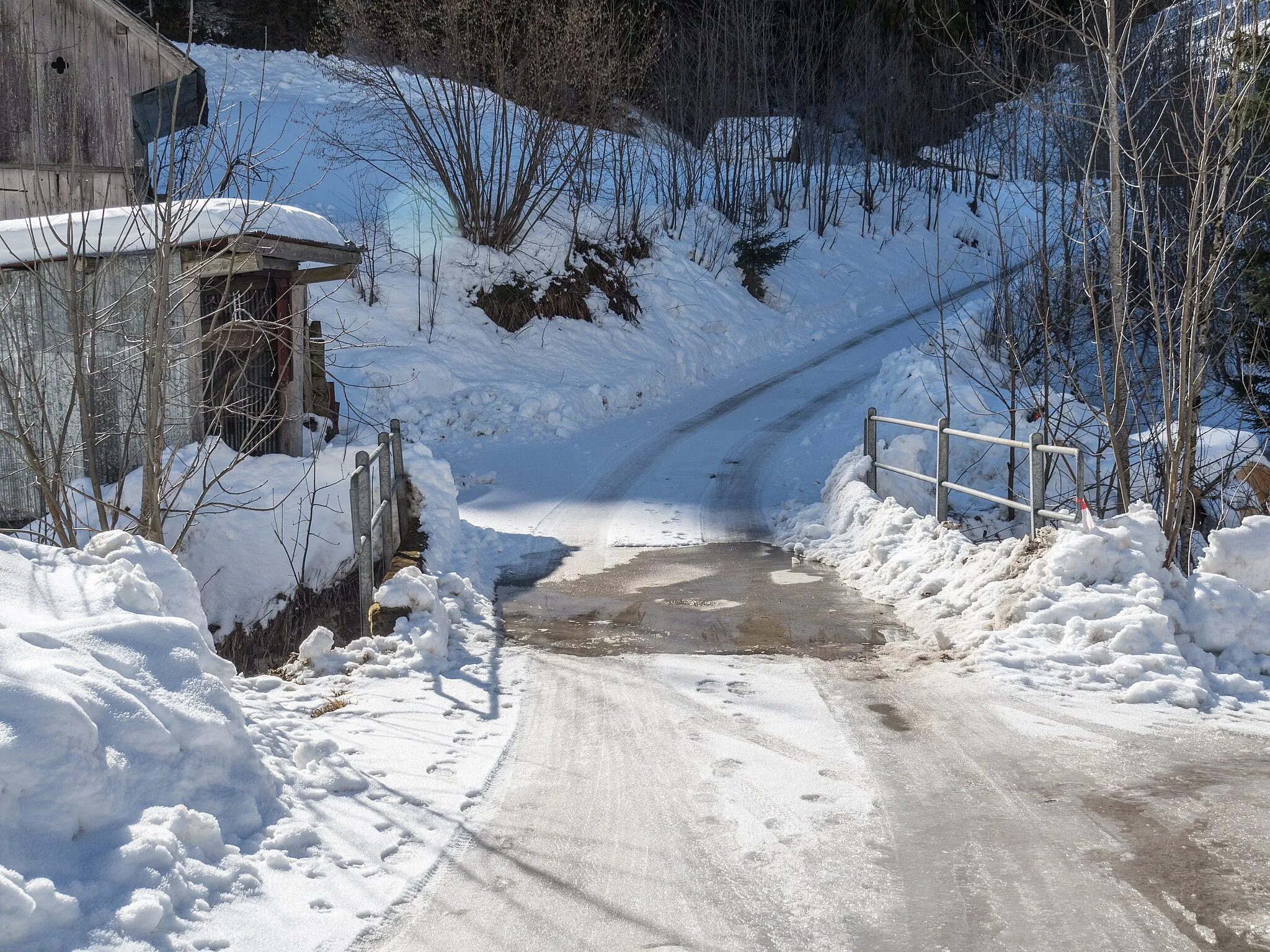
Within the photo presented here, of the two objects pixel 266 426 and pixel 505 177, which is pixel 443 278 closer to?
pixel 505 177

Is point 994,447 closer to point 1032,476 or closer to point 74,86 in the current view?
point 1032,476

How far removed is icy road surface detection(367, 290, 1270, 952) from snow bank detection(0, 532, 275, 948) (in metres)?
0.74

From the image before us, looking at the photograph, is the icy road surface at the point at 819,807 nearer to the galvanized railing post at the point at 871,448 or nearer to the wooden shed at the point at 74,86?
the galvanized railing post at the point at 871,448

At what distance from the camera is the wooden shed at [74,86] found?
1570 cm

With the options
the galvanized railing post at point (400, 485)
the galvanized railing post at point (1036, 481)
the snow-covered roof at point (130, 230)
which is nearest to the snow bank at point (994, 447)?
the galvanized railing post at point (1036, 481)

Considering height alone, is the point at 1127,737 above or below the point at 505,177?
below

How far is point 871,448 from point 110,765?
930cm

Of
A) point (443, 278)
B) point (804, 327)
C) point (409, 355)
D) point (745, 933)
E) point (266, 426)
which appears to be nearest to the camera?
point (745, 933)

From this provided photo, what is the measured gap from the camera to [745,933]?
334 centimetres

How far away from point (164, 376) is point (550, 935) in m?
4.71

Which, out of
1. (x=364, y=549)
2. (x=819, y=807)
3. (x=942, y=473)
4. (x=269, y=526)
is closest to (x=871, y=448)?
(x=942, y=473)

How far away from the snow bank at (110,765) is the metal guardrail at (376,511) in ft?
7.69

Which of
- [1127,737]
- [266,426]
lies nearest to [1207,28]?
[1127,737]

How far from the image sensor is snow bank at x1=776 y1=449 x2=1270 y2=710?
18.8 ft
